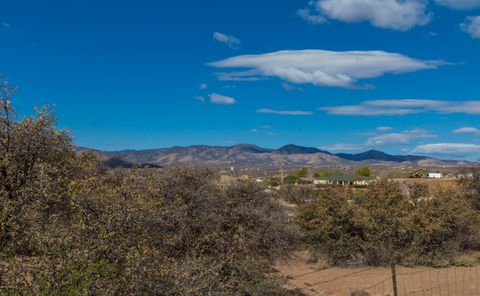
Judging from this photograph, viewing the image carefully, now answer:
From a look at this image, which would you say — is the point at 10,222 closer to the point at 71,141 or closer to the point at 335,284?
the point at 71,141

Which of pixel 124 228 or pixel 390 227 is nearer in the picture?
pixel 124 228

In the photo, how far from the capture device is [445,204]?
33969mm

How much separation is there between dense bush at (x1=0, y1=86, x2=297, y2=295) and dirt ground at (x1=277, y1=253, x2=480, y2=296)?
482 centimetres

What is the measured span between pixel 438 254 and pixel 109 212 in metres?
28.3

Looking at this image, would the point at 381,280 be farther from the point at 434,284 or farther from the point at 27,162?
the point at 27,162

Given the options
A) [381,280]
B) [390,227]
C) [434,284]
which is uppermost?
[390,227]

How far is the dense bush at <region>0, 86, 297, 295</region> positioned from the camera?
9.51 m

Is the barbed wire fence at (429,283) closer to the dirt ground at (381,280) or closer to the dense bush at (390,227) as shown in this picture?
the dirt ground at (381,280)

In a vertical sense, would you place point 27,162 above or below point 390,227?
above

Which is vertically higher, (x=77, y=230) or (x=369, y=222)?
(x=77, y=230)

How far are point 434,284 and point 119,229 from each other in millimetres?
20640

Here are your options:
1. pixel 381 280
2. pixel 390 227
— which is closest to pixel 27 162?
pixel 381 280

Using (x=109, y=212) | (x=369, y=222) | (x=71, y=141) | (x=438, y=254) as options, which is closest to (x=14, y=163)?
(x=71, y=141)

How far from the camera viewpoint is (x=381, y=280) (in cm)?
2642
